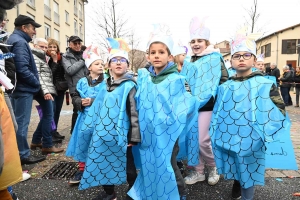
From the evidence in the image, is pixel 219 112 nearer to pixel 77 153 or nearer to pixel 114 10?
pixel 77 153

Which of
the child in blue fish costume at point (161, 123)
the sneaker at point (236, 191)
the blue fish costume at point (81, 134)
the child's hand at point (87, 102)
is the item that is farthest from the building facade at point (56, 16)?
the sneaker at point (236, 191)

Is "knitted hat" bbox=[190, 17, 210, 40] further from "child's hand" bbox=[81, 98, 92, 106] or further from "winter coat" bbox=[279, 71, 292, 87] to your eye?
"winter coat" bbox=[279, 71, 292, 87]

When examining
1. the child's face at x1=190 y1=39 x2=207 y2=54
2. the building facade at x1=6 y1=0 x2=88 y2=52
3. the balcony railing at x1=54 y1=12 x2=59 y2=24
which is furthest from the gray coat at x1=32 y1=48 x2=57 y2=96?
the balcony railing at x1=54 y1=12 x2=59 y2=24

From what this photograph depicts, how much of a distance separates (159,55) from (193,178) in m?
1.57

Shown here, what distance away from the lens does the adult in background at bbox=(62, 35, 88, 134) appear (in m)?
4.11

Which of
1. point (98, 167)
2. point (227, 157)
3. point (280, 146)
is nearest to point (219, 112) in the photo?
point (227, 157)

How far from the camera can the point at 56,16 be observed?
79.1 feet

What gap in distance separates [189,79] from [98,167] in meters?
1.47

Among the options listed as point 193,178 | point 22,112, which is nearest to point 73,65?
point 22,112

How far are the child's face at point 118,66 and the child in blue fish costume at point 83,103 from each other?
0.45 m

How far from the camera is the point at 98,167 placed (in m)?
2.49

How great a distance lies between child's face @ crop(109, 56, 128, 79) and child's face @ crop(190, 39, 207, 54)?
0.97 metres

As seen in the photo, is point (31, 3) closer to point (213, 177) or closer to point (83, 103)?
point (83, 103)

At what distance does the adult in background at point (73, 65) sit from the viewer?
4109mm
